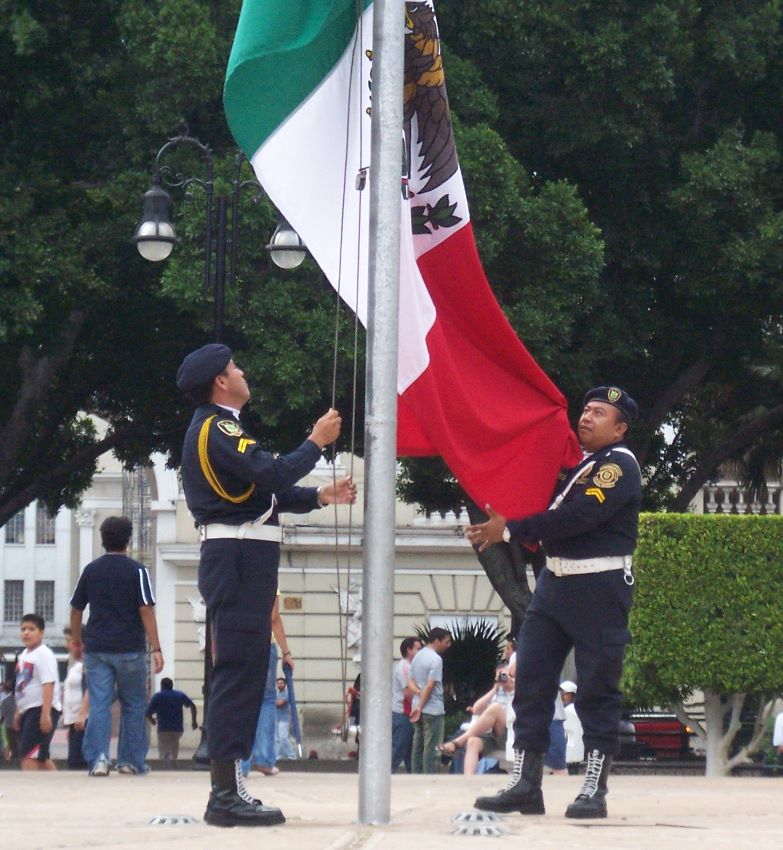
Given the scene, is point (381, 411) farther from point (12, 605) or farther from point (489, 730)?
point (12, 605)

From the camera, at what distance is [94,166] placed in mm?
19516

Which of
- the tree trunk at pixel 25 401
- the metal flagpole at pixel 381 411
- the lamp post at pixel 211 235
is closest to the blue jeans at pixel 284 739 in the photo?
the lamp post at pixel 211 235

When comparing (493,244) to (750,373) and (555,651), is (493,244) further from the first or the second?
(555,651)

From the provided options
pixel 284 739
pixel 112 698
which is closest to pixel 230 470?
pixel 112 698

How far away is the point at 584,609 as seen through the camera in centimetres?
675

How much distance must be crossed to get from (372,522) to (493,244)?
11.8 m

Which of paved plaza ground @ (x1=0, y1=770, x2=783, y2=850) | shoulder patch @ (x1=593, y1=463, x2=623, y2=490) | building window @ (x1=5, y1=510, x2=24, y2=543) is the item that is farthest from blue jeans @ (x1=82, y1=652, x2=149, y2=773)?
building window @ (x1=5, y1=510, x2=24, y2=543)

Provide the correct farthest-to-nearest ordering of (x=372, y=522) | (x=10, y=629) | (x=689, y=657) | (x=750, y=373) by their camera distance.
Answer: (x=10, y=629) → (x=750, y=373) → (x=689, y=657) → (x=372, y=522)

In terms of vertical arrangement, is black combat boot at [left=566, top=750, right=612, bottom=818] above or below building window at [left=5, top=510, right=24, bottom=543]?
below

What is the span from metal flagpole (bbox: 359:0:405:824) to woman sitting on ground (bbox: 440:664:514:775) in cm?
817

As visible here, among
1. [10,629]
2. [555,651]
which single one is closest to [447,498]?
[555,651]

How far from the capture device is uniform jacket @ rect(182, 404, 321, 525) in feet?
20.1

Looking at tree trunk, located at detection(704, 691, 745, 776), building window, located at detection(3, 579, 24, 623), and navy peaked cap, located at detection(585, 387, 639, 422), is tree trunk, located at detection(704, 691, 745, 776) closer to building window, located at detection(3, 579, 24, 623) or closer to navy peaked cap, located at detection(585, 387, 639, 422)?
navy peaked cap, located at detection(585, 387, 639, 422)

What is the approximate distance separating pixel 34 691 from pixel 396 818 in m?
9.07
